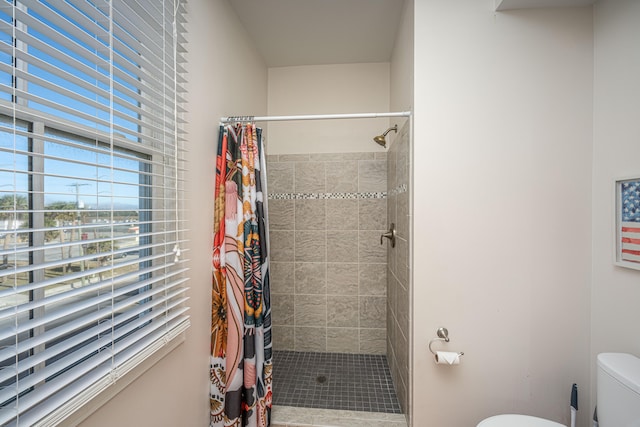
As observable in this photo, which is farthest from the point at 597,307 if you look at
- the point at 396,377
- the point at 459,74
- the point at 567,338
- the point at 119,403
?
the point at 119,403

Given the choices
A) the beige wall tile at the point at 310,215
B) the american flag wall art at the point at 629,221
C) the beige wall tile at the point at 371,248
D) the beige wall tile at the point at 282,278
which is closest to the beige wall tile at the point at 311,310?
the beige wall tile at the point at 282,278

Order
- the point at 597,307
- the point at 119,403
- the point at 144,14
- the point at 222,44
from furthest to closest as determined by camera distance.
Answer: the point at 222,44, the point at 597,307, the point at 144,14, the point at 119,403

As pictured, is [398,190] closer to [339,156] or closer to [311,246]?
[339,156]

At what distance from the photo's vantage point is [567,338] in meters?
1.33

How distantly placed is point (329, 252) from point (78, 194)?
186 cm

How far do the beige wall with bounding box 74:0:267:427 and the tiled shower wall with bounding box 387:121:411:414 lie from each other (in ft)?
3.56

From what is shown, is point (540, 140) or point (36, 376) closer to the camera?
point (36, 376)

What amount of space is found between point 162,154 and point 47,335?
688mm

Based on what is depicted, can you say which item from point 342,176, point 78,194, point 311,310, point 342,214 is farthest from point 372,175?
point 78,194

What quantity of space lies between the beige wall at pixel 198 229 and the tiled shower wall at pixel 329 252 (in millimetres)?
1012

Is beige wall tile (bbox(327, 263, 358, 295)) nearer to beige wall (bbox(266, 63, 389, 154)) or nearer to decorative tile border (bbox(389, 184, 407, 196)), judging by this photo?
decorative tile border (bbox(389, 184, 407, 196))

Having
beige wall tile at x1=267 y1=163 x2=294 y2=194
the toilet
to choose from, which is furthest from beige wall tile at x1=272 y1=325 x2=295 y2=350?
the toilet

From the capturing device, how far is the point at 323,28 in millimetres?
1919

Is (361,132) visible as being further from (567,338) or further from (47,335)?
(47,335)
